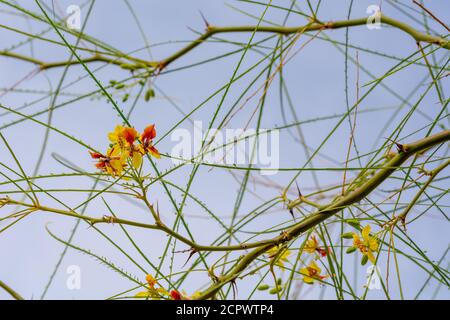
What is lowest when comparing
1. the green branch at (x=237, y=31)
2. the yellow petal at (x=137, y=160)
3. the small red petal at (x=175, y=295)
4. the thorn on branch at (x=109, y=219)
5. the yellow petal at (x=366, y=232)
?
the small red petal at (x=175, y=295)

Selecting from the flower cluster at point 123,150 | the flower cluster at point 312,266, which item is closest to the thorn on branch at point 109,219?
the flower cluster at point 123,150

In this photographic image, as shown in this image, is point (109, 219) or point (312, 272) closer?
point (109, 219)

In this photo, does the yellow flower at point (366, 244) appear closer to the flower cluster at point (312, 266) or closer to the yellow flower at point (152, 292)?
the flower cluster at point (312, 266)

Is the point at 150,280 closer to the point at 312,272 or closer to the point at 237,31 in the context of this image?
the point at 312,272

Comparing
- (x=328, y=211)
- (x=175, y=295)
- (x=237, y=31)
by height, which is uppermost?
(x=237, y=31)

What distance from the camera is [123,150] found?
→ 922mm

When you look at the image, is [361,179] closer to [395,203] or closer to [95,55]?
[395,203]

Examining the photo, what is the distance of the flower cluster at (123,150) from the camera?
36.2 inches

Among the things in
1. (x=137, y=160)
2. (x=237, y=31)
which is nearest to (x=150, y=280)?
(x=137, y=160)

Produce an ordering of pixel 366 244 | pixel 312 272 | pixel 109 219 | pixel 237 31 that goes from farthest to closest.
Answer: pixel 237 31 → pixel 312 272 → pixel 366 244 → pixel 109 219

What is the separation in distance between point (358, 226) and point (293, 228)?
0.77ft

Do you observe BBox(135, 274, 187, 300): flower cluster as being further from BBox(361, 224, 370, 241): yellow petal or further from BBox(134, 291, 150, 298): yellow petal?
BBox(361, 224, 370, 241): yellow petal

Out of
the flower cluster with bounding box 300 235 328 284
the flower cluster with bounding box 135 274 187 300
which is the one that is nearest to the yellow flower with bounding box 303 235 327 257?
the flower cluster with bounding box 300 235 328 284
